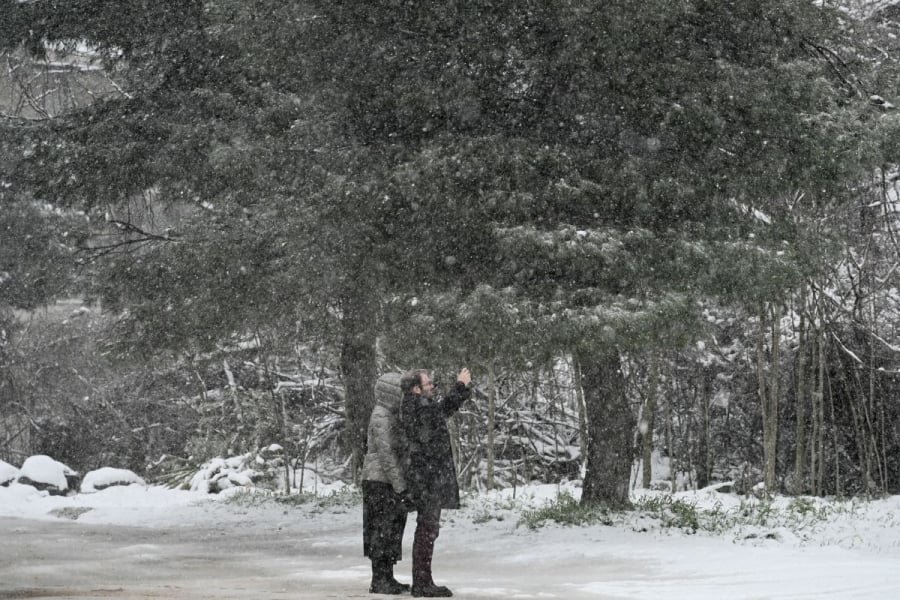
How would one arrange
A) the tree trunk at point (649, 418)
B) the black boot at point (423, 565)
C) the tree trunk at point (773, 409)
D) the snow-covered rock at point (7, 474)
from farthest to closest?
the snow-covered rock at point (7, 474), the tree trunk at point (649, 418), the tree trunk at point (773, 409), the black boot at point (423, 565)

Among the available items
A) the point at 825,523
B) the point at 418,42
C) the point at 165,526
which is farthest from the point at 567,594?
the point at 165,526

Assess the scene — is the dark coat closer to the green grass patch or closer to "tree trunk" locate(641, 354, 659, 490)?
the green grass patch

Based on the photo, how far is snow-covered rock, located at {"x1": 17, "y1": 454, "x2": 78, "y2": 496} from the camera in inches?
778

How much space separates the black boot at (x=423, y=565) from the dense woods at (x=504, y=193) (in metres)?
2.51

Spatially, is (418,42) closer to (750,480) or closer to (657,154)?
(657,154)

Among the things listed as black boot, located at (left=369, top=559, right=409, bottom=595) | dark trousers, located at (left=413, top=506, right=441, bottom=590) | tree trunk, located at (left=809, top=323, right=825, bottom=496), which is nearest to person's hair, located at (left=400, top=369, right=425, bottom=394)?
dark trousers, located at (left=413, top=506, right=441, bottom=590)

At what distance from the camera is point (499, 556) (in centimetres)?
1030

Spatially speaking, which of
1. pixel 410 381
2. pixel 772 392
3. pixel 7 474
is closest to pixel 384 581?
pixel 410 381

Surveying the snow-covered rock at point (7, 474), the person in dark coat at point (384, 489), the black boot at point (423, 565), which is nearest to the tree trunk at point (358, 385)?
the person in dark coat at point (384, 489)

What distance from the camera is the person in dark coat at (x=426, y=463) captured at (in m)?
7.40

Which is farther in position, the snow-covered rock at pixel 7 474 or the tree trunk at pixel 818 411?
the snow-covered rock at pixel 7 474

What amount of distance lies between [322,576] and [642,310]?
3.61 meters

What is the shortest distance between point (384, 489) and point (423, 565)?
0.61 metres

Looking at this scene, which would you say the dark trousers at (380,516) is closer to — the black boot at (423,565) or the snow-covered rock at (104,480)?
the black boot at (423,565)
